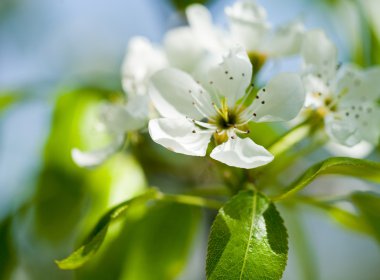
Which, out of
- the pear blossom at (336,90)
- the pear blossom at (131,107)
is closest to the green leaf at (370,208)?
the pear blossom at (336,90)

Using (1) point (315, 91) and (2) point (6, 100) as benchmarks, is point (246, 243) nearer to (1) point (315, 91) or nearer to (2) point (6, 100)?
(1) point (315, 91)

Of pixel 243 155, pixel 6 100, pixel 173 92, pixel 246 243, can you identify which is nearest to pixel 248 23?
pixel 173 92

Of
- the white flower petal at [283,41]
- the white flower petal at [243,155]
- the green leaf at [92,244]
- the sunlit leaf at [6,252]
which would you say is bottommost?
the sunlit leaf at [6,252]

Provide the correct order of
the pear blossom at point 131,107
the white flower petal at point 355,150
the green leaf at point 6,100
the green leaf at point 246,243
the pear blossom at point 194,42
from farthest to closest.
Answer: the green leaf at point 6,100 < the white flower petal at point 355,150 < the pear blossom at point 194,42 < the pear blossom at point 131,107 < the green leaf at point 246,243

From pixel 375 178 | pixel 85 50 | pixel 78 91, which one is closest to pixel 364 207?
pixel 375 178

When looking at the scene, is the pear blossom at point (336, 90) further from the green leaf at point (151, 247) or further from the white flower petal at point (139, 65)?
the green leaf at point (151, 247)

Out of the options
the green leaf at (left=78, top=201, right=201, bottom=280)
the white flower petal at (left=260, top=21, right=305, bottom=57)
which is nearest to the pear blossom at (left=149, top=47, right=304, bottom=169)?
the white flower petal at (left=260, top=21, right=305, bottom=57)

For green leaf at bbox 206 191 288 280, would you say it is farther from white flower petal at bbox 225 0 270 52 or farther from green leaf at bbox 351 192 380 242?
white flower petal at bbox 225 0 270 52
